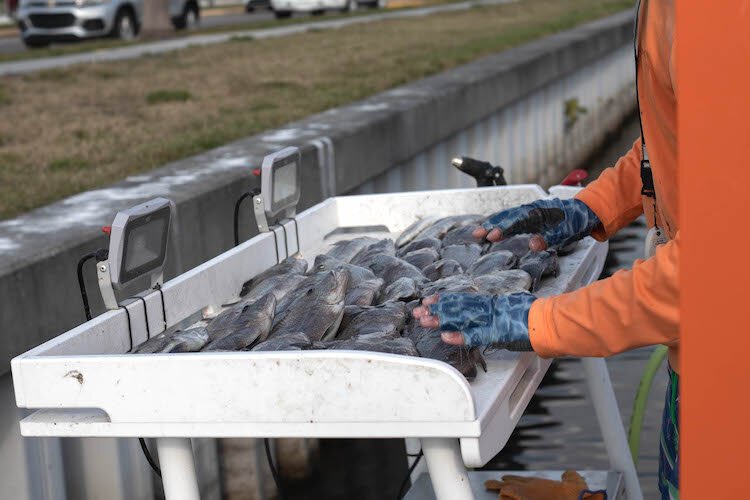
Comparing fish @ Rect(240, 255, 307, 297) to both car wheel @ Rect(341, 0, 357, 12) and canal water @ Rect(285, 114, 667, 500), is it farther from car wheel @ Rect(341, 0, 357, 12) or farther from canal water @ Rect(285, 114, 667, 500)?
car wheel @ Rect(341, 0, 357, 12)

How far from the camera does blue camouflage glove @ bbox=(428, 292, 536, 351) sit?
2.99 meters

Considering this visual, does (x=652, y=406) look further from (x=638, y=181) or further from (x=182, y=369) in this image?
(x=182, y=369)

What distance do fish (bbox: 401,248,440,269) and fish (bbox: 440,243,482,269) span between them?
0.03 metres

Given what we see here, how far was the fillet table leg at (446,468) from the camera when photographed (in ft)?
10.1

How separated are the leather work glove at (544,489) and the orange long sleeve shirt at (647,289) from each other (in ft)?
4.19

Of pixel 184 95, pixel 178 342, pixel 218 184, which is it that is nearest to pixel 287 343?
pixel 178 342

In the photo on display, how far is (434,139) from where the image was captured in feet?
31.8

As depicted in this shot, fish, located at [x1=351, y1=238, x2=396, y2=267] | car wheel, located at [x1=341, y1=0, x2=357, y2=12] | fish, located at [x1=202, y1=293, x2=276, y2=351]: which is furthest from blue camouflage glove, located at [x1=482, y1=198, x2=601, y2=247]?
car wheel, located at [x1=341, y1=0, x2=357, y2=12]

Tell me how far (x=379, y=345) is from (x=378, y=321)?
0.23 m

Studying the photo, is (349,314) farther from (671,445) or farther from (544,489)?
(544,489)

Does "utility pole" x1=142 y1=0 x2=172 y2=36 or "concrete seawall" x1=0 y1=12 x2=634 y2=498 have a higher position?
"concrete seawall" x1=0 y1=12 x2=634 y2=498

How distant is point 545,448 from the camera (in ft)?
24.1

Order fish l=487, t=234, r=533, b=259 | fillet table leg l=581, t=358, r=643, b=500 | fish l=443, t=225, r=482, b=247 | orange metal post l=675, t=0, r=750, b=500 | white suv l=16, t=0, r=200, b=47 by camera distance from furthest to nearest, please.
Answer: white suv l=16, t=0, r=200, b=47 → fillet table leg l=581, t=358, r=643, b=500 → fish l=443, t=225, r=482, b=247 → fish l=487, t=234, r=533, b=259 → orange metal post l=675, t=0, r=750, b=500

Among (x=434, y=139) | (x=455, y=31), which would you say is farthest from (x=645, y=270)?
(x=455, y=31)
